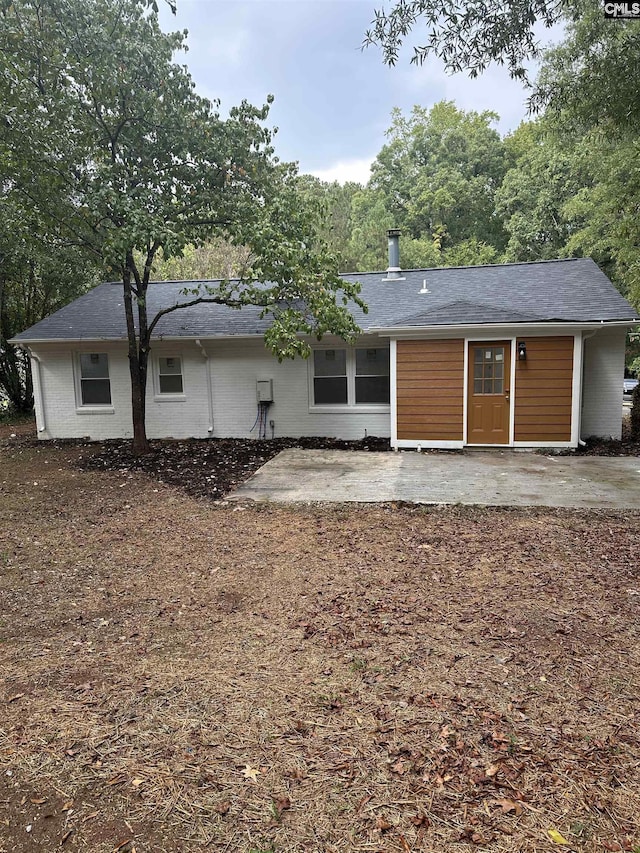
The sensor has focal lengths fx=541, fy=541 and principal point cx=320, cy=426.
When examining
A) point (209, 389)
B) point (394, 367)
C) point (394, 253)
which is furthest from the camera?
point (394, 253)

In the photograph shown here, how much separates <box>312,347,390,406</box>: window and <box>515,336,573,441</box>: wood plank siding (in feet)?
9.16

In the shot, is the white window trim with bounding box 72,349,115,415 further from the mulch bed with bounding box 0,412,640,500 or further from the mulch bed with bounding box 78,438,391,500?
the mulch bed with bounding box 78,438,391,500

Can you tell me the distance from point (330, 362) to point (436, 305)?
2530 mm

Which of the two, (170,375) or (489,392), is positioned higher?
(170,375)

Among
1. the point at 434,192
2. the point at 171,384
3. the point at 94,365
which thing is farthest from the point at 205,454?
the point at 434,192

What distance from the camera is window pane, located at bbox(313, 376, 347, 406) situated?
452 inches

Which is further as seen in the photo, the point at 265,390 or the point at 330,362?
the point at 265,390

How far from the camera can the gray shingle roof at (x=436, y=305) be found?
31.5 ft

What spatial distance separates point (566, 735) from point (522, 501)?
4.28 metres

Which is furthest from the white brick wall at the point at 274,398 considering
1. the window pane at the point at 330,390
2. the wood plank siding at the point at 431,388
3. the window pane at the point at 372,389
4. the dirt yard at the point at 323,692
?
the dirt yard at the point at 323,692

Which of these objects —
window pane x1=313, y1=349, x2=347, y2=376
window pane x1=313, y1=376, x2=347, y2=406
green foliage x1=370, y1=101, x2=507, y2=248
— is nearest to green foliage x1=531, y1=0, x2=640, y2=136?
window pane x1=313, y1=349, x2=347, y2=376

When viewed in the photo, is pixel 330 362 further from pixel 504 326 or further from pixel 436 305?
pixel 504 326

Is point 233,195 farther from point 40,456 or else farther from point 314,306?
point 40,456

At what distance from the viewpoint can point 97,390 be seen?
12.4 metres
